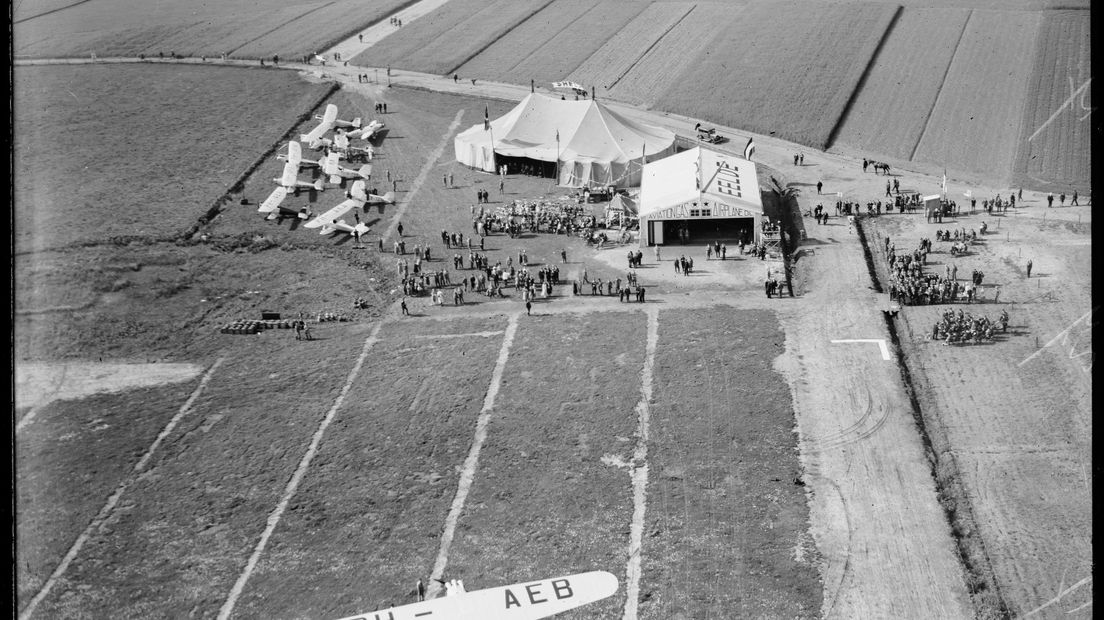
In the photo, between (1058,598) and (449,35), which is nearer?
(1058,598)

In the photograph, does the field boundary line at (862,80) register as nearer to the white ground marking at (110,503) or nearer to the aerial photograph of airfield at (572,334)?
the aerial photograph of airfield at (572,334)

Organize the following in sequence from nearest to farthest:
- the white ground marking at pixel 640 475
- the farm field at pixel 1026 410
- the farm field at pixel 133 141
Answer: the white ground marking at pixel 640 475, the farm field at pixel 1026 410, the farm field at pixel 133 141

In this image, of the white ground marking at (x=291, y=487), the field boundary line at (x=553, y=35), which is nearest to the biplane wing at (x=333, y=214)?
the white ground marking at (x=291, y=487)

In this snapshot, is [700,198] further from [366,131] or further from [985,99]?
[985,99]

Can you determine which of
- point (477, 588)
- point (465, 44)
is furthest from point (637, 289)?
point (465, 44)

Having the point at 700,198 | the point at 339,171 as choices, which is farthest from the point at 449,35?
the point at 700,198

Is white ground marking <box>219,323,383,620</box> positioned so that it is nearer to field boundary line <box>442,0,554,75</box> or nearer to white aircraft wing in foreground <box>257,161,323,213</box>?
white aircraft wing in foreground <box>257,161,323,213</box>
